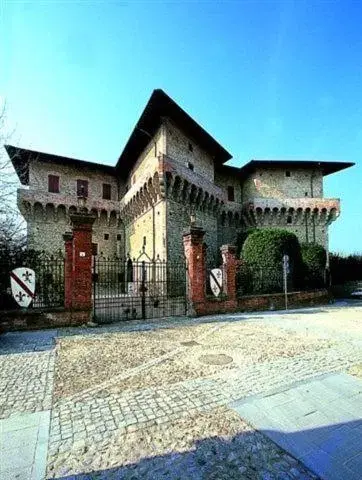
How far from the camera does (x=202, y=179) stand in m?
22.7

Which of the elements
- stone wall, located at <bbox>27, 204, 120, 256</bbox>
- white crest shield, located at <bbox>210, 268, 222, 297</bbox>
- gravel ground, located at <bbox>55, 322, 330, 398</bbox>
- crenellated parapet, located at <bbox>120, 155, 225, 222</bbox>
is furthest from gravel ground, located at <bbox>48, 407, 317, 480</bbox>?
stone wall, located at <bbox>27, 204, 120, 256</bbox>

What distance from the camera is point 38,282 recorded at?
985 cm

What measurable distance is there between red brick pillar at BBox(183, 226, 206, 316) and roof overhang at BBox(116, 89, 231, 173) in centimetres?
1077

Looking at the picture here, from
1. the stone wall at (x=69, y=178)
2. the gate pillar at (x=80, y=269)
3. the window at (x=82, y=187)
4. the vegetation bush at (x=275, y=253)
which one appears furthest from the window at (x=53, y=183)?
the gate pillar at (x=80, y=269)

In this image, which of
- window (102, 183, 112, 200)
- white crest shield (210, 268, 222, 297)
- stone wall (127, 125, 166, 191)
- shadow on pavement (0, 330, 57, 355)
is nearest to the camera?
shadow on pavement (0, 330, 57, 355)

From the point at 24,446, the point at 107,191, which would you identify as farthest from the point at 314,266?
the point at 107,191

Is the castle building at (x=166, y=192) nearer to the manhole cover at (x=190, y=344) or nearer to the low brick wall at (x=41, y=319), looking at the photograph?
the low brick wall at (x=41, y=319)

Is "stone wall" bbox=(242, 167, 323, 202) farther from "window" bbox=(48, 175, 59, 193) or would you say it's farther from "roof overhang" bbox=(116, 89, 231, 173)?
"window" bbox=(48, 175, 59, 193)

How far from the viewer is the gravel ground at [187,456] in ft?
7.82

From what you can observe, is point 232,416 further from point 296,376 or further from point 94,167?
point 94,167

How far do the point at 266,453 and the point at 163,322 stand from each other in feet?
24.0

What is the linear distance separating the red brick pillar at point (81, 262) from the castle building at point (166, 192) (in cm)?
952

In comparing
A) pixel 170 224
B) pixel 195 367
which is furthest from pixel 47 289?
pixel 170 224

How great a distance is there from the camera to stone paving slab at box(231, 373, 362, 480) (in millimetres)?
2535
